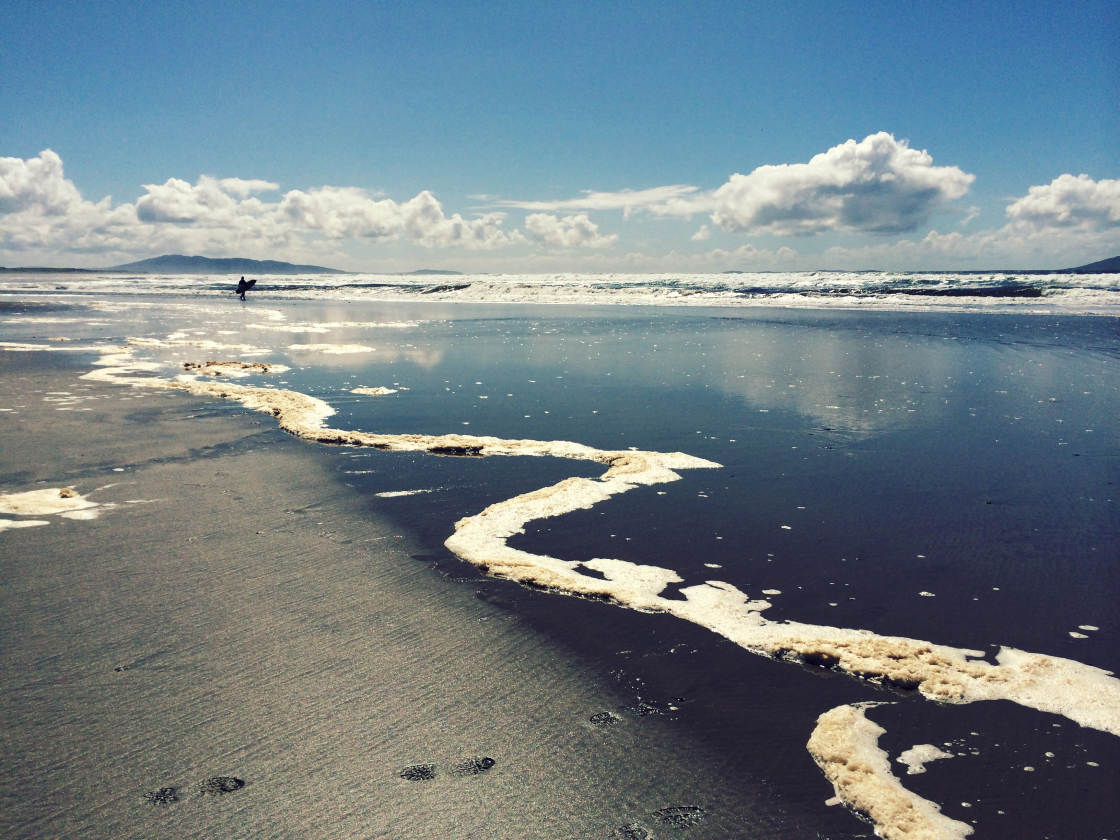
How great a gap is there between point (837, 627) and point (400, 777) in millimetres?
4447

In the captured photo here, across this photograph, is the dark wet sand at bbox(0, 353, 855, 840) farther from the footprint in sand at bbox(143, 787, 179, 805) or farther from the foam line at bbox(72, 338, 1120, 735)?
the foam line at bbox(72, 338, 1120, 735)

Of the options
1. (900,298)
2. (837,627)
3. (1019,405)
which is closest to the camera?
(837,627)

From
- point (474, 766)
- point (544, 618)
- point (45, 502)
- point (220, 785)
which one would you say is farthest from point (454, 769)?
point (45, 502)

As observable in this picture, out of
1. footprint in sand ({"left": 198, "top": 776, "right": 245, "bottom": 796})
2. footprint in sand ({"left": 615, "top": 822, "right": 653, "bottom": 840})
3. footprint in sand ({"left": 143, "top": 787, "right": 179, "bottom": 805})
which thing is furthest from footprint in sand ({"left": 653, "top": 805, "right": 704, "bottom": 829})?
footprint in sand ({"left": 143, "top": 787, "right": 179, "bottom": 805})

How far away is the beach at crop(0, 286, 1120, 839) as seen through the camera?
4.59 metres

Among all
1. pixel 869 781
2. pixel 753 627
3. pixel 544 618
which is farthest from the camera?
pixel 544 618

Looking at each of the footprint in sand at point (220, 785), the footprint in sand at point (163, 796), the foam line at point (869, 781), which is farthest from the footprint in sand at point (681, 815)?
the footprint in sand at point (163, 796)

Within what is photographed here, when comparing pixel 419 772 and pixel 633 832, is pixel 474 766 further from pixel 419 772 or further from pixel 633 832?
pixel 633 832

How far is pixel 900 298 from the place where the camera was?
7400 cm

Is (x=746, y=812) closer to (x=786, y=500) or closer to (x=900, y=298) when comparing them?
(x=786, y=500)

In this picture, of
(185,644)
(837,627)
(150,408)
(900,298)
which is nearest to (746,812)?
(837,627)

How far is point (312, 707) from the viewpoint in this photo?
545cm

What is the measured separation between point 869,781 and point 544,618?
3.29 meters

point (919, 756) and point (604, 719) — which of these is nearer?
point (919, 756)
